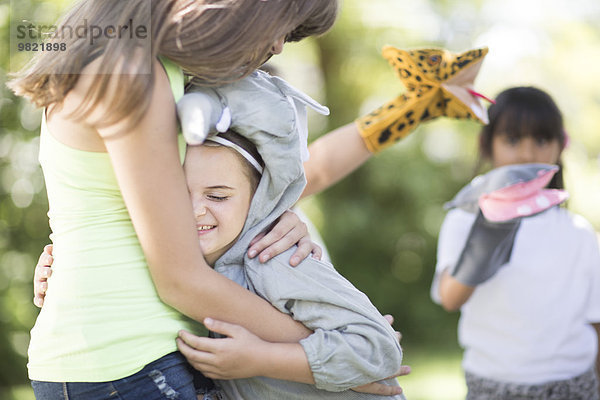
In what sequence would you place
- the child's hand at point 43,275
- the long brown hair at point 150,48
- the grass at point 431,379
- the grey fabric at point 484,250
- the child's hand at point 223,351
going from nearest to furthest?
the long brown hair at point 150,48 → the child's hand at point 223,351 → the child's hand at point 43,275 → the grey fabric at point 484,250 → the grass at point 431,379

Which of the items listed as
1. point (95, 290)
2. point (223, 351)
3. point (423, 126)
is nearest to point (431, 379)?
point (423, 126)

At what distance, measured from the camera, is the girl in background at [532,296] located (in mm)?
2320

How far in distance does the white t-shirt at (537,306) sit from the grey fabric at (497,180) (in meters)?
0.24

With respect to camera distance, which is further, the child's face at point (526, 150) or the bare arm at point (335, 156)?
the child's face at point (526, 150)

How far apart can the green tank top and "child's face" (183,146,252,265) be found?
0.08 m

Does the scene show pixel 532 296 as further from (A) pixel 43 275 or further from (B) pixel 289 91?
(A) pixel 43 275

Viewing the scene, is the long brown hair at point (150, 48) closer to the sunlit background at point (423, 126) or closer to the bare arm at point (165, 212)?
the bare arm at point (165, 212)

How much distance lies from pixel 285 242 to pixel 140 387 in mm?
409

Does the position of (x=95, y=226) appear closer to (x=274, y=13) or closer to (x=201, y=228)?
(x=201, y=228)

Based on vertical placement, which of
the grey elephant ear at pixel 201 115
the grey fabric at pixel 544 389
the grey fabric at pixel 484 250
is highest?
the grey elephant ear at pixel 201 115

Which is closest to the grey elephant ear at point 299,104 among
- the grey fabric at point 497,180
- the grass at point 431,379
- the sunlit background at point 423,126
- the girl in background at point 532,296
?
the grey fabric at point 497,180

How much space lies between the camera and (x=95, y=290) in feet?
4.09

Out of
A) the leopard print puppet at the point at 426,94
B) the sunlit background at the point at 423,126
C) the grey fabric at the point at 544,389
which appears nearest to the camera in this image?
the leopard print puppet at the point at 426,94

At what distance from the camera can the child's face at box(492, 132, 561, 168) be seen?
7.79 ft
